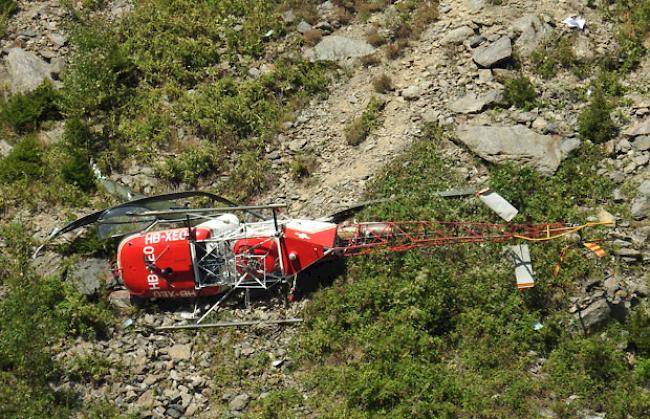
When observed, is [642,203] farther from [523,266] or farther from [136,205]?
[136,205]

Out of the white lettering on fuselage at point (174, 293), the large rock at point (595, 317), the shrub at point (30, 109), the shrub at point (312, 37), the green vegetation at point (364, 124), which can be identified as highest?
the shrub at point (30, 109)

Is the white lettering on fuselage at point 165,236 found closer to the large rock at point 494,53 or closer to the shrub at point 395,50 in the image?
the shrub at point 395,50

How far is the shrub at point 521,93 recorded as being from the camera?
17172mm

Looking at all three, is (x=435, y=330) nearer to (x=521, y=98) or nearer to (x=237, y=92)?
(x=521, y=98)

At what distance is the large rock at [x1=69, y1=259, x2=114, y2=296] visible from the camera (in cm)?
1606

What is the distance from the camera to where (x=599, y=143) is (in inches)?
647

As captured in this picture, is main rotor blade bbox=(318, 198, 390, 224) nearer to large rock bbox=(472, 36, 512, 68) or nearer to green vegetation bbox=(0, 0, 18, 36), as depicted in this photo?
large rock bbox=(472, 36, 512, 68)

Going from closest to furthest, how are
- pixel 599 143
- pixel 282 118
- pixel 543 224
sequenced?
pixel 543 224 < pixel 599 143 < pixel 282 118

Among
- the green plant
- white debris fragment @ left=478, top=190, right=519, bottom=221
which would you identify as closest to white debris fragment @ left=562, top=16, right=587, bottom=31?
white debris fragment @ left=478, top=190, right=519, bottom=221

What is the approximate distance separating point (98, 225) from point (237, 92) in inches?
208

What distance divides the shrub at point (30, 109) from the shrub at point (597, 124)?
13.1m

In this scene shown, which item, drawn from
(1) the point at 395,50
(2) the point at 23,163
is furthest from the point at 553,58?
(2) the point at 23,163

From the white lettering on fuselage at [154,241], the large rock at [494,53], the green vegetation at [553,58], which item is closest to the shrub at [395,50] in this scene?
the large rock at [494,53]

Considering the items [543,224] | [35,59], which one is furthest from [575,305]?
[35,59]
